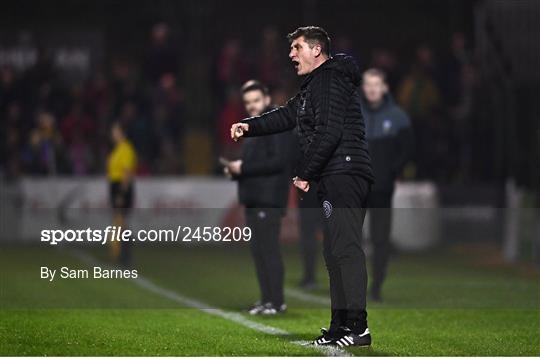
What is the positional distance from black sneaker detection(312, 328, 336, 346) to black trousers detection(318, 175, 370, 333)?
0.50 ft

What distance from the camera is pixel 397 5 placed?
90.3 feet

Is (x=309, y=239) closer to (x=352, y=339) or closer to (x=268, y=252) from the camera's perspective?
(x=268, y=252)

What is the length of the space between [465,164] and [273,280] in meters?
12.3

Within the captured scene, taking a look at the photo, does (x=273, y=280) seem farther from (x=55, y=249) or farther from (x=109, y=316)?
(x=55, y=249)

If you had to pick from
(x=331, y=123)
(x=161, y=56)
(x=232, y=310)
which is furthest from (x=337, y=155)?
(x=161, y=56)

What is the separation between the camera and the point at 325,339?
964 cm

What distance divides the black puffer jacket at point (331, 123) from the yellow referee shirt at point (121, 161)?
962cm

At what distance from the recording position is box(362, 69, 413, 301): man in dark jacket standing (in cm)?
1384

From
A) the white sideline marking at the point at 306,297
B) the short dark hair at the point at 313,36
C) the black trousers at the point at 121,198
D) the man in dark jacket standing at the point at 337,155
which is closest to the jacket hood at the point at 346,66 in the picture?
the man in dark jacket standing at the point at 337,155

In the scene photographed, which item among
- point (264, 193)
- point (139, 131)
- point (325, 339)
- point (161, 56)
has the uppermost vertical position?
point (161, 56)

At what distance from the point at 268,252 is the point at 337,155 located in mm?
3046

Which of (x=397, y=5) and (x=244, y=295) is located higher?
(x=397, y=5)

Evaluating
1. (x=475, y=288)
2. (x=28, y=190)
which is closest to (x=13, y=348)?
(x=475, y=288)

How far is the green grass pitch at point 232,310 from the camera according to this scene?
9695 millimetres
